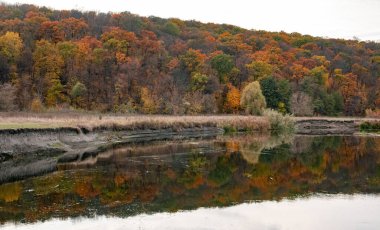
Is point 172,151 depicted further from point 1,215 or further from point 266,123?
point 266,123

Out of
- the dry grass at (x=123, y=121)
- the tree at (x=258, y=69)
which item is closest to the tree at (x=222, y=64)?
the tree at (x=258, y=69)

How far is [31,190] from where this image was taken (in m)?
21.0

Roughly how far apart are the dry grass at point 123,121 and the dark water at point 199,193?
→ 7.06m

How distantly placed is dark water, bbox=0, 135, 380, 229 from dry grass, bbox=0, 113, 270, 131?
7057 mm

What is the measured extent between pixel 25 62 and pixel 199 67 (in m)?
36.3

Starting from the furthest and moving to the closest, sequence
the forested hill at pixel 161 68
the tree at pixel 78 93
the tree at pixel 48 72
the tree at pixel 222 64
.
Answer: the tree at pixel 222 64, the forested hill at pixel 161 68, the tree at pixel 48 72, the tree at pixel 78 93

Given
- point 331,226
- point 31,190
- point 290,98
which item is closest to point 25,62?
point 290,98

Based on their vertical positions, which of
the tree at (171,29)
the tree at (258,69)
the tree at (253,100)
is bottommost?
the tree at (253,100)

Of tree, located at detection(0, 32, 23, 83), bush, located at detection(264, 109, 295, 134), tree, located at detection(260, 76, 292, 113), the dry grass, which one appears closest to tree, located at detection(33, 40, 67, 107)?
tree, located at detection(0, 32, 23, 83)

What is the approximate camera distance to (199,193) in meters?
22.3

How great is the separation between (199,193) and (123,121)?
2737 cm

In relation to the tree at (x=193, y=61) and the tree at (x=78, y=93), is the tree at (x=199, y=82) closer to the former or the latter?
the tree at (x=193, y=61)

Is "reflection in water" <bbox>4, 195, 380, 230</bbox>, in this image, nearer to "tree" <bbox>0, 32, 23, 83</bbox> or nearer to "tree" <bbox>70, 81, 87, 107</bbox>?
"tree" <bbox>70, 81, 87, 107</bbox>

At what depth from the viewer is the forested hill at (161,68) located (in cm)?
8275
